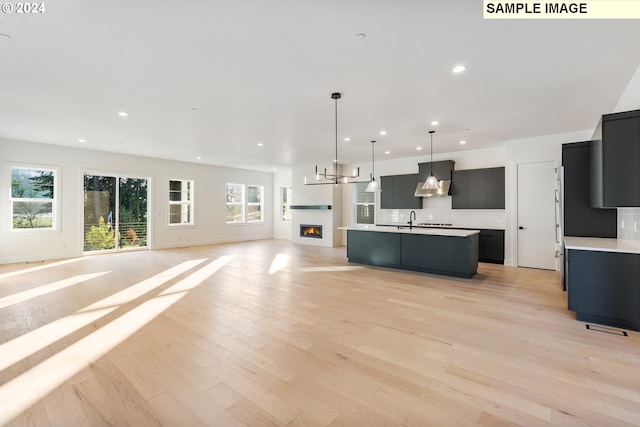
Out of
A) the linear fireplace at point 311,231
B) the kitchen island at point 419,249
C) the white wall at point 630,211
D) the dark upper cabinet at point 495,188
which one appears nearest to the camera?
the white wall at point 630,211

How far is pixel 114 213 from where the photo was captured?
8094mm

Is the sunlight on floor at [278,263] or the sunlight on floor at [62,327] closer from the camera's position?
the sunlight on floor at [62,327]

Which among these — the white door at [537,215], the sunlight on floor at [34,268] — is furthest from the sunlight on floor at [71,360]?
the white door at [537,215]

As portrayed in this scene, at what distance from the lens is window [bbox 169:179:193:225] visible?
9.38 meters

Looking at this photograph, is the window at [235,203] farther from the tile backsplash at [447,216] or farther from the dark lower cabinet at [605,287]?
the dark lower cabinet at [605,287]

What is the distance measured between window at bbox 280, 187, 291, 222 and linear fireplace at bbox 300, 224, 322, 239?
5.29ft

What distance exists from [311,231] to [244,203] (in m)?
3.01

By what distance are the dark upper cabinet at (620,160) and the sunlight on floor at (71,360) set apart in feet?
17.3

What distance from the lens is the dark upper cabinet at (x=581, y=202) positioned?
4.20m

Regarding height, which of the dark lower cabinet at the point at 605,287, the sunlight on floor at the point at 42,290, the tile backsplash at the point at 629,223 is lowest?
the sunlight on floor at the point at 42,290

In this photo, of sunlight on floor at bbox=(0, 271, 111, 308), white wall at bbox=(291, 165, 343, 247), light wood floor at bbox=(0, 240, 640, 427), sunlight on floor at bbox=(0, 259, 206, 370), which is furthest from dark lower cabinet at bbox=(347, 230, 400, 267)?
sunlight on floor at bbox=(0, 271, 111, 308)

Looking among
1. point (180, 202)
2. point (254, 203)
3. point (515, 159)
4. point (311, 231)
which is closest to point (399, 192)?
point (515, 159)

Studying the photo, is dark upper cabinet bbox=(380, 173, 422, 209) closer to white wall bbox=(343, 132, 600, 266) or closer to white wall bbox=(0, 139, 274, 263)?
white wall bbox=(343, 132, 600, 266)

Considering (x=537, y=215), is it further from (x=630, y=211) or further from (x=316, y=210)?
(x=316, y=210)
